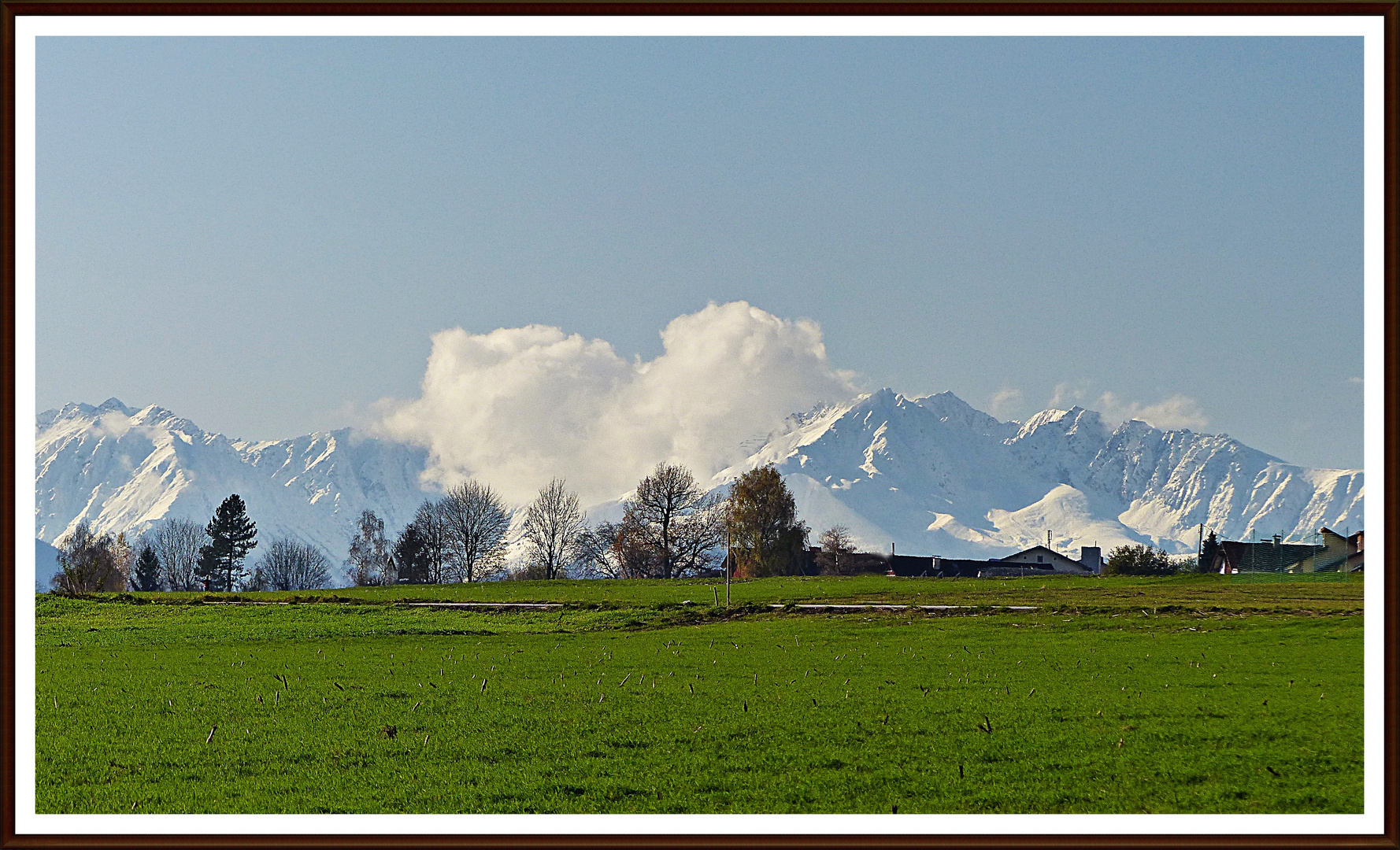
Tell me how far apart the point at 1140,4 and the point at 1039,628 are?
32.4 meters

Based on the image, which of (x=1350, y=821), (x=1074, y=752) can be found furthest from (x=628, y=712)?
(x=1350, y=821)

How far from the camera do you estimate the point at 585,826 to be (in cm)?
1057

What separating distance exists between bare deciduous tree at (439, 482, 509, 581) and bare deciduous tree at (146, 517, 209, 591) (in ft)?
115

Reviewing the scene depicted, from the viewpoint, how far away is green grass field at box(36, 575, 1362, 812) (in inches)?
540

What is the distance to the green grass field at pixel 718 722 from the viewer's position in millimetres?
13719

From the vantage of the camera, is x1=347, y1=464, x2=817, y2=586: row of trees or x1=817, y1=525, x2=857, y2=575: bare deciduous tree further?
x1=817, y1=525, x2=857, y2=575: bare deciduous tree

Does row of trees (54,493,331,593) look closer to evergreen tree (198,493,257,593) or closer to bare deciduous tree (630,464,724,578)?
evergreen tree (198,493,257,593)

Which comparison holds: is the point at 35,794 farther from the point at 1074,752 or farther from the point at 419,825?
the point at 1074,752

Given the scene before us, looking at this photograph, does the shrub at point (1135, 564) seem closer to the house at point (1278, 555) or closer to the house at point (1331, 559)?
the house at point (1278, 555)

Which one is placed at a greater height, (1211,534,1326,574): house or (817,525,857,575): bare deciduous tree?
(1211,534,1326,574): house

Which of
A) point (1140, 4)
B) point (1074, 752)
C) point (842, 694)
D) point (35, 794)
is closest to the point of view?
point (1140, 4)

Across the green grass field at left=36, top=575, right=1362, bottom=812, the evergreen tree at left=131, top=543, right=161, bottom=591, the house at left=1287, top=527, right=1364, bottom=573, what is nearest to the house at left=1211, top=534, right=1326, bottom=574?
the house at left=1287, top=527, right=1364, bottom=573

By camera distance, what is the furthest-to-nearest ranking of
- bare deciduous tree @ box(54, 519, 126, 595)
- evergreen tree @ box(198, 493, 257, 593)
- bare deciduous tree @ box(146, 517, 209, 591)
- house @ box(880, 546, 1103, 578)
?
1. bare deciduous tree @ box(146, 517, 209, 591)
2. evergreen tree @ box(198, 493, 257, 593)
3. house @ box(880, 546, 1103, 578)
4. bare deciduous tree @ box(54, 519, 126, 595)

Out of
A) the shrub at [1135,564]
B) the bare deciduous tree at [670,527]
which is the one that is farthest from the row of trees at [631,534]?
the shrub at [1135,564]
